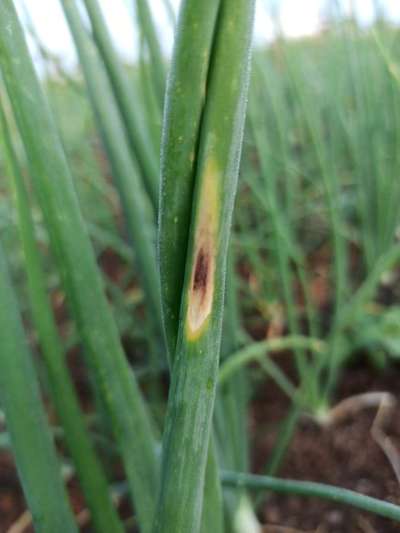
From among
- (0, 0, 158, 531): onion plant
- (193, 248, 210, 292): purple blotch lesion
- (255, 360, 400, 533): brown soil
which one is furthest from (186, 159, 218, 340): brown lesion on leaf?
(255, 360, 400, 533): brown soil

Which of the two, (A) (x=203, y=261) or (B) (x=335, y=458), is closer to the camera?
(A) (x=203, y=261)

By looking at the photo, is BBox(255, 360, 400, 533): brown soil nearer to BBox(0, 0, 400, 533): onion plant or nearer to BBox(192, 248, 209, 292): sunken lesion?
BBox(0, 0, 400, 533): onion plant

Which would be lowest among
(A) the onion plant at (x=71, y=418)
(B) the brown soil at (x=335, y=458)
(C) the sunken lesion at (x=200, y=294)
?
(B) the brown soil at (x=335, y=458)

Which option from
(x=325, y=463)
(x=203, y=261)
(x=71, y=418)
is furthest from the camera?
(x=325, y=463)

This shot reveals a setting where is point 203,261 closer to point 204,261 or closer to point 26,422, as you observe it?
point 204,261

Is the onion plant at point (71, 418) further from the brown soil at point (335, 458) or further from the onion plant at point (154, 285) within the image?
the brown soil at point (335, 458)

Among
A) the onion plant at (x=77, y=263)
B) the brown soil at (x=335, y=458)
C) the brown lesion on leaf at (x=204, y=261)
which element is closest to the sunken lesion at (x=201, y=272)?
the brown lesion on leaf at (x=204, y=261)

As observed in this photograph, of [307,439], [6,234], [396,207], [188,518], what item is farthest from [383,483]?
[6,234]

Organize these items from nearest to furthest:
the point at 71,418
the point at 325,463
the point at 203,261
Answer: the point at 203,261 < the point at 71,418 < the point at 325,463

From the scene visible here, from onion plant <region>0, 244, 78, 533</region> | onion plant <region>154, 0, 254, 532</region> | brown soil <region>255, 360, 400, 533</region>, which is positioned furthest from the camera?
brown soil <region>255, 360, 400, 533</region>

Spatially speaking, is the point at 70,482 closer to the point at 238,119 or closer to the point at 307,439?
the point at 307,439

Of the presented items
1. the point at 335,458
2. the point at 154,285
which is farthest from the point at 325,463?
the point at 154,285
